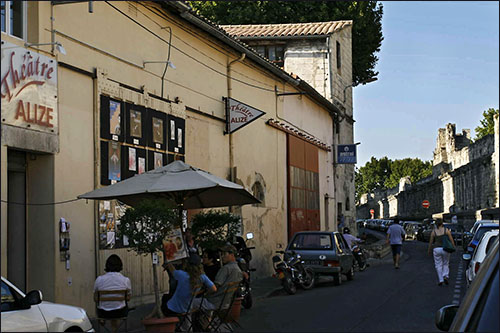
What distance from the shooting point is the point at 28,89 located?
1247 cm

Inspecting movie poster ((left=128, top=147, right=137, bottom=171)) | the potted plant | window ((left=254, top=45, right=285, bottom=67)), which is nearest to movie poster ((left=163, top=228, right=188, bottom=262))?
the potted plant

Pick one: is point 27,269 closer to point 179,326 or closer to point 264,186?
point 179,326

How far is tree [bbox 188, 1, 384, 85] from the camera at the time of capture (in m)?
45.1

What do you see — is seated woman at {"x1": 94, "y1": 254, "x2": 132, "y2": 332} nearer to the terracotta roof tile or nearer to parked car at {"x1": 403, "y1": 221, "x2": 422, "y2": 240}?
the terracotta roof tile

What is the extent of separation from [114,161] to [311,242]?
7.41m

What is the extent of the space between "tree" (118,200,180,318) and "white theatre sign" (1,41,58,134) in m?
2.31

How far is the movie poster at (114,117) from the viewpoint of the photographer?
15414 millimetres

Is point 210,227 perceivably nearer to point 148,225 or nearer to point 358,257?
point 148,225

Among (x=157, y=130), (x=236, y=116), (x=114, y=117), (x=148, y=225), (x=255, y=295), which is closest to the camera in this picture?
(x=148, y=225)

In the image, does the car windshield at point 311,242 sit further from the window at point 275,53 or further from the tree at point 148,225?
the window at point 275,53

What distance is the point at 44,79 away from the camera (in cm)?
1295

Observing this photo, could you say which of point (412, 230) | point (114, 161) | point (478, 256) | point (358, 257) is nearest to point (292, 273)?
point (478, 256)

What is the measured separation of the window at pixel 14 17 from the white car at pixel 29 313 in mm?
6083

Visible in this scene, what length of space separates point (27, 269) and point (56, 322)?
5.75 metres
